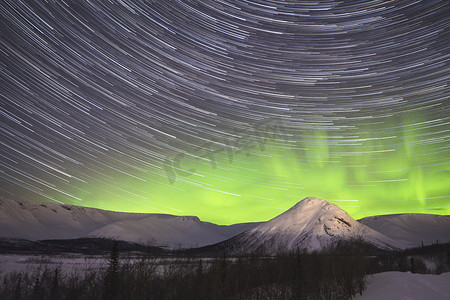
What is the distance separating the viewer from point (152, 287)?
3048cm

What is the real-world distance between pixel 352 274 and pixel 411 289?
5.64m

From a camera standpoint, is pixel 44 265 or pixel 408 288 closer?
pixel 408 288

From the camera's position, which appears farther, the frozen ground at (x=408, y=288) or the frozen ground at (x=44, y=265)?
the frozen ground at (x=44, y=265)

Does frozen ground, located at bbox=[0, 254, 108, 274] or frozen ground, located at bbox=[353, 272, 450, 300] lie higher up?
frozen ground, located at bbox=[353, 272, 450, 300]

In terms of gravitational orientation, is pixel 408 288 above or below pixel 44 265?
above

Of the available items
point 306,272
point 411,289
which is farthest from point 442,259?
point 411,289

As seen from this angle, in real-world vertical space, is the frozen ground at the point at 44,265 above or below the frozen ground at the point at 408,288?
below

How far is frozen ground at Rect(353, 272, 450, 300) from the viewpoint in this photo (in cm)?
2450

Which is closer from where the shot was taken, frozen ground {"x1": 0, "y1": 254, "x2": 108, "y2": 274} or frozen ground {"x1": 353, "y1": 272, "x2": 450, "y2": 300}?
frozen ground {"x1": 353, "y1": 272, "x2": 450, "y2": 300}

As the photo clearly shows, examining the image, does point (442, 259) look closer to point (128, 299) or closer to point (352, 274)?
point (352, 274)

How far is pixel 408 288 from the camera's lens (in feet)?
84.6

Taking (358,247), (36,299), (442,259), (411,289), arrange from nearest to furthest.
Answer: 1. (411,289)
2. (358,247)
3. (36,299)
4. (442,259)

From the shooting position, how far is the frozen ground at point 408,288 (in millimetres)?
24497

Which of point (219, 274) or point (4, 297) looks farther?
point (4, 297)
